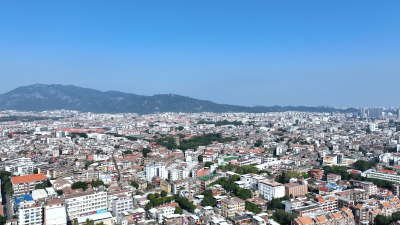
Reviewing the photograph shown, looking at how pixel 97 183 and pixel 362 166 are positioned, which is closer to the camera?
pixel 97 183

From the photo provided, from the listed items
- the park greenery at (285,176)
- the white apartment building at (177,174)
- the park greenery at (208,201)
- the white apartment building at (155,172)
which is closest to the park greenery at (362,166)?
the park greenery at (285,176)

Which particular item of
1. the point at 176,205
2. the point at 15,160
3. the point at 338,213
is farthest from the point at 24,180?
the point at 338,213

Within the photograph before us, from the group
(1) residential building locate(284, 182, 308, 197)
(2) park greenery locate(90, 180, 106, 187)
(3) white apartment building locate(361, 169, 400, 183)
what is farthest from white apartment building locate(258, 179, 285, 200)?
(2) park greenery locate(90, 180, 106, 187)

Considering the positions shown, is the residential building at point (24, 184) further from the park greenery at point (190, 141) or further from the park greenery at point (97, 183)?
the park greenery at point (190, 141)

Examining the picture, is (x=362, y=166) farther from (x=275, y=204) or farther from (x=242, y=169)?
(x=275, y=204)

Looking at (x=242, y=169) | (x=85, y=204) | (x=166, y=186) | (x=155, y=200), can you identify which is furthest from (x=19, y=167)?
(x=242, y=169)

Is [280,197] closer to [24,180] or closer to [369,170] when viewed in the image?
[369,170]
